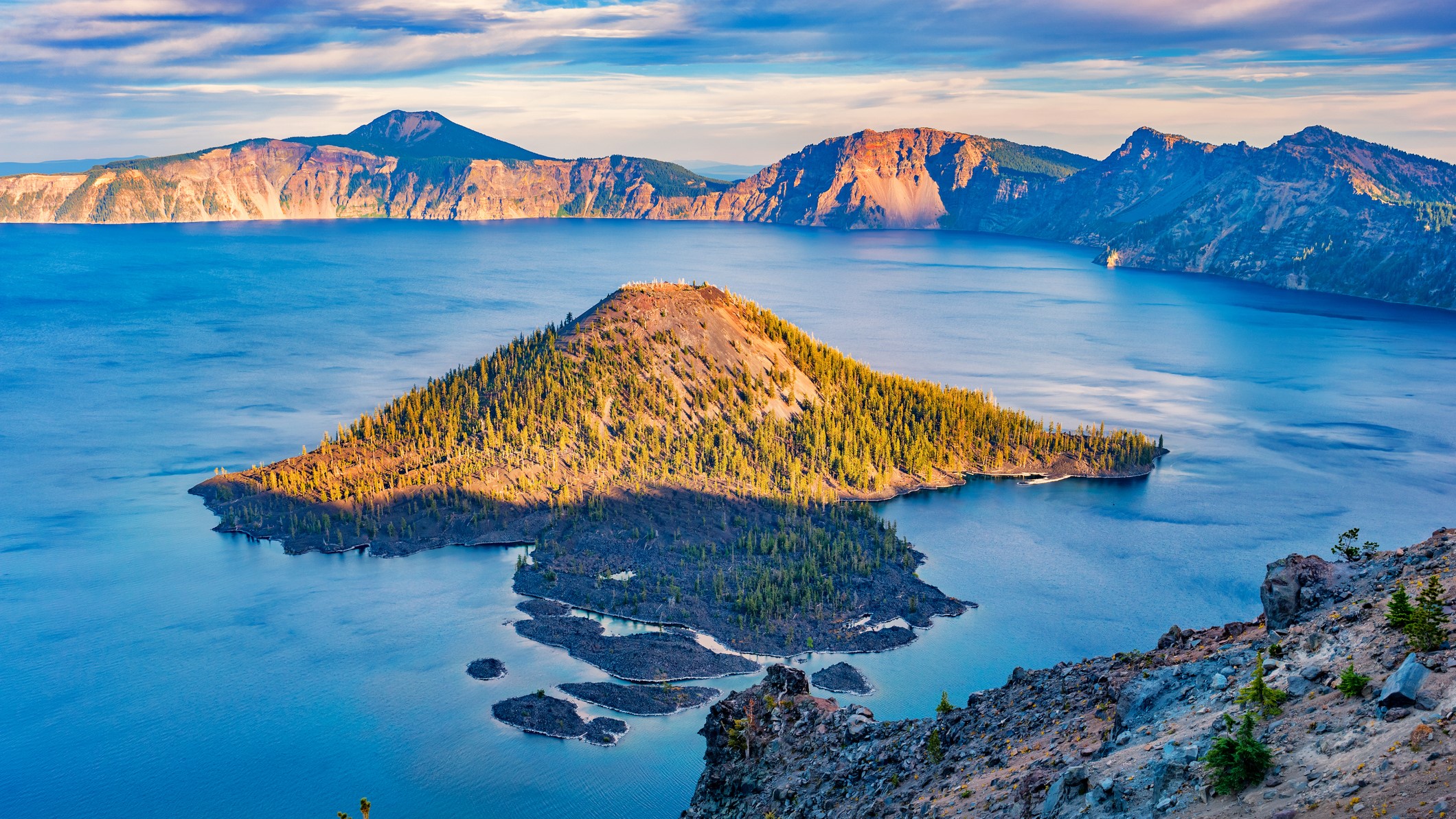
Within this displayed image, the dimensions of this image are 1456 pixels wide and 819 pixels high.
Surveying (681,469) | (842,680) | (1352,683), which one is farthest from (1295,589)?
(681,469)

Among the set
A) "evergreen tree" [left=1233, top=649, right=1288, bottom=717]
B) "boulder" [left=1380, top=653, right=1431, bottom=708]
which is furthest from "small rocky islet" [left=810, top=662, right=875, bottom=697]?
"boulder" [left=1380, top=653, right=1431, bottom=708]

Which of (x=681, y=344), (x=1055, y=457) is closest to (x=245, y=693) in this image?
(x=681, y=344)

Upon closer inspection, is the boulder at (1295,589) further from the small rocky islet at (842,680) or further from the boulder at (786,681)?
the small rocky islet at (842,680)

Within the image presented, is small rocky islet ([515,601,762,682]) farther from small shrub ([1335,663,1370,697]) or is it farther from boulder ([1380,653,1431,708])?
boulder ([1380,653,1431,708])

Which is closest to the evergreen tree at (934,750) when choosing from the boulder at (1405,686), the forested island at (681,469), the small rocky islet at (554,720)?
the boulder at (1405,686)

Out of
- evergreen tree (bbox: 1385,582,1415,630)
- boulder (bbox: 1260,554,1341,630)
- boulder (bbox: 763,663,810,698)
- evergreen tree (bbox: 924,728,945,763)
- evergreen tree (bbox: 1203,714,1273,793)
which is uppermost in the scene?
evergreen tree (bbox: 1385,582,1415,630)
